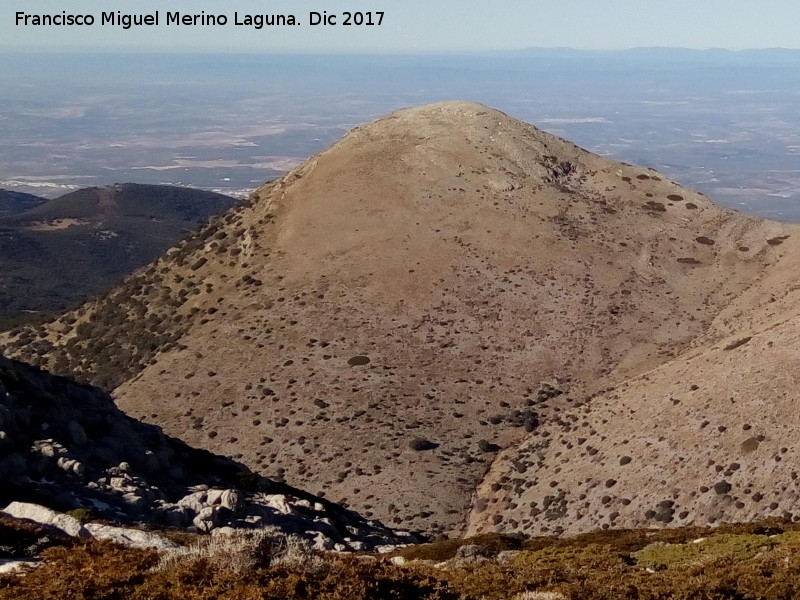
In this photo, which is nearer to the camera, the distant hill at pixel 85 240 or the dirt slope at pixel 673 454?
the dirt slope at pixel 673 454

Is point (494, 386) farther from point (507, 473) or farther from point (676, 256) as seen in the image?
point (676, 256)

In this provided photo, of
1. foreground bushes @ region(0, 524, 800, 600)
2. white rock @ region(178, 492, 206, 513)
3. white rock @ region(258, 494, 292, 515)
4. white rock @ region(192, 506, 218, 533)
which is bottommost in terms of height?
white rock @ region(258, 494, 292, 515)

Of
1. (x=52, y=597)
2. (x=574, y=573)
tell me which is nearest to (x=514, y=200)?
(x=574, y=573)

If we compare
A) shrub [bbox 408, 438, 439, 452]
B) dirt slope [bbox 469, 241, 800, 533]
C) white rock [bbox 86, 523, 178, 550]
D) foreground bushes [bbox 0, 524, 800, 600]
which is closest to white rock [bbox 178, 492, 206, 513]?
white rock [bbox 86, 523, 178, 550]

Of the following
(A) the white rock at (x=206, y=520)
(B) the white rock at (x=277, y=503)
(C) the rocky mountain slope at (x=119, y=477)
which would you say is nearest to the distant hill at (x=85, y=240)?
(C) the rocky mountain slope at (x=119, y=477)

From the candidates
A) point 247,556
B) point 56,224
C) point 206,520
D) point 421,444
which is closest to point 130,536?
point 247,556

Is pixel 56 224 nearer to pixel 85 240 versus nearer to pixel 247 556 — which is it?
pixel 85 240

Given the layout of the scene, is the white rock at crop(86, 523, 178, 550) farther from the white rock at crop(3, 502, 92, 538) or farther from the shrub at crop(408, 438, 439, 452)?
the shrub at crop(408, 438, 439, 452)

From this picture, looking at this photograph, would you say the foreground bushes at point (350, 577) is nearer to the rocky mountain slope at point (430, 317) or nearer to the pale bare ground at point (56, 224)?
the rocky mountain slope at point (430, 317)
